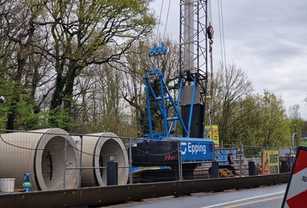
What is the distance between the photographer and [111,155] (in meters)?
22.0

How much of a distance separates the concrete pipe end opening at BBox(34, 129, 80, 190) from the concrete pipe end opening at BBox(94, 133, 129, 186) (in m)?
1.48

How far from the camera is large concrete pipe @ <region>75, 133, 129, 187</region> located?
1984 centimetres

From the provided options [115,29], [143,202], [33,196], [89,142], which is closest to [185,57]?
[115,29]

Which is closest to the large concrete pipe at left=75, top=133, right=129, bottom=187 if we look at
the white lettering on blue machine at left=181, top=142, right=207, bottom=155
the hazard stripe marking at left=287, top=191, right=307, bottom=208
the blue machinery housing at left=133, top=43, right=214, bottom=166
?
the blue machinery housing at left=133, top=43, right=214, bottom=166

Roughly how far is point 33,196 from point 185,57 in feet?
74.0

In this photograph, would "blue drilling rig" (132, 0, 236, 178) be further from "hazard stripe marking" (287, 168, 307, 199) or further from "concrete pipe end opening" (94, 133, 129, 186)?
"hazard stripe marking" (287, 168, 307, 199)

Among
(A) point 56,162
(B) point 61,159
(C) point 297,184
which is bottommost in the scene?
(C) point 297,184

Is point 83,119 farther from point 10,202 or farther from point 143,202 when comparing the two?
point 10,202

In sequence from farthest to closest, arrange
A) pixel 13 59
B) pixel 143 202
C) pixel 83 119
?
pixel 83 119, pixel 13 59, pixel 143 202

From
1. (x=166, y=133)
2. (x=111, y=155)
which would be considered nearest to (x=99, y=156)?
(x=111, y=155)

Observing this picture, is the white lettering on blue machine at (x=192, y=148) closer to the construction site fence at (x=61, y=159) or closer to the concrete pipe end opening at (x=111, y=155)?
the construction site fence at (x=61, y=159)

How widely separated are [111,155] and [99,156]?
1366mm

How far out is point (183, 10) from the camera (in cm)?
3562

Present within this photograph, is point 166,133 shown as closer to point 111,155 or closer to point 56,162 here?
point 111,155
